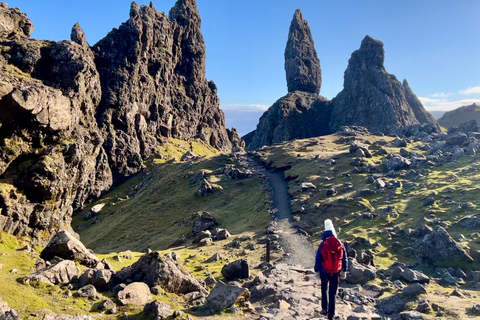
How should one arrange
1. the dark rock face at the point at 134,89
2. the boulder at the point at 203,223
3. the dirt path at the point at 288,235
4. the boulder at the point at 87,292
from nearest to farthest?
the boulder at the point at 87,292 → the dirt path at the point at 288,235 → the boulder at the point at 203,223 → the dark rock face at the point at 134,89

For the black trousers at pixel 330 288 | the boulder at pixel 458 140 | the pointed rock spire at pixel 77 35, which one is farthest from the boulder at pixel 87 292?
the pointed rock spire at pixel 77 35

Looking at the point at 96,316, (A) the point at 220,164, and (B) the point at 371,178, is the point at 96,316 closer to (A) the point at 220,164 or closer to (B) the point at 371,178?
(B) the point at 371,178

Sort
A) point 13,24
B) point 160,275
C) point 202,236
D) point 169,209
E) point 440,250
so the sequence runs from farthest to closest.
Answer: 1. point 169,209
2. point 202,236
3. point 13,24
4. point 440,250
5. point 160,275

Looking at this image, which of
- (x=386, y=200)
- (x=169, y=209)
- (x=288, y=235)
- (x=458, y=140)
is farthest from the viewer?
(x=458, y=140)

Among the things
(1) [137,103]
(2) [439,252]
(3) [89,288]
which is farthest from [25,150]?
(1) [137,103]

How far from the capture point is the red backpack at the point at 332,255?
59.7 ft

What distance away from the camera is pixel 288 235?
5316cm

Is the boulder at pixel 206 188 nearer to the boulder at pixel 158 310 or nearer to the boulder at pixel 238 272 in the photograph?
the boulder at pixel 238 272

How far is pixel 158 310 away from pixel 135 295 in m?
2.81

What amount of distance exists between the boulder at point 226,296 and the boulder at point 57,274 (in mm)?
9059

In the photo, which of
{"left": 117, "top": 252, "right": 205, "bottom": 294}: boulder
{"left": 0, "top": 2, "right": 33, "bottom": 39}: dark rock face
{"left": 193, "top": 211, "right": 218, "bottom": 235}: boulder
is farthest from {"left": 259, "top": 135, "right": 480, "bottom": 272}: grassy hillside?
{"left": 0, "top": 2, "right": 33, "bottom": 39}: dark rock face

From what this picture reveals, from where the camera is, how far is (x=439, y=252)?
36656 millimetres

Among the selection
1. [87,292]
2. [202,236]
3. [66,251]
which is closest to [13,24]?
[202,236]

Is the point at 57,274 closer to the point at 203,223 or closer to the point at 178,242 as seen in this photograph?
the point at 178,242
